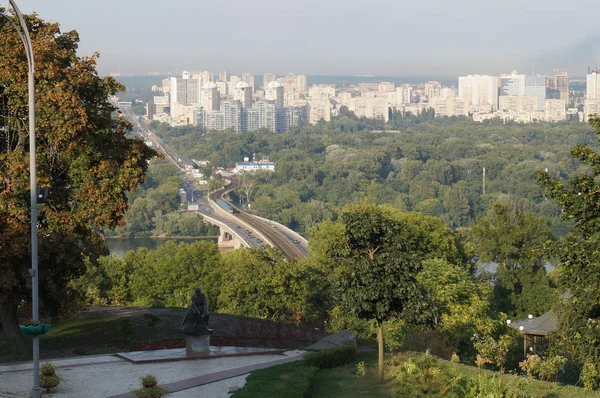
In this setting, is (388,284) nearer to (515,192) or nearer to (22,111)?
(22,111)

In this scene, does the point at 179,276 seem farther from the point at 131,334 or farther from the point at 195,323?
the point at 195,323

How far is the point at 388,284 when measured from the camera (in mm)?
10945

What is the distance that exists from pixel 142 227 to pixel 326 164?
30920 millimetres

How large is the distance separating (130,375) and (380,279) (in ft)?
11.3

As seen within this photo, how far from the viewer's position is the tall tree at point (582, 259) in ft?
38.3

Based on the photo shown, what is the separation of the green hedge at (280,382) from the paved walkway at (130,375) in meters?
0.25

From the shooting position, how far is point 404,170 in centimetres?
10050

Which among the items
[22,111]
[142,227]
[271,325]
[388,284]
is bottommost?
[142,227]

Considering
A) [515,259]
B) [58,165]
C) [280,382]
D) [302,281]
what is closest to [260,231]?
[515,259]

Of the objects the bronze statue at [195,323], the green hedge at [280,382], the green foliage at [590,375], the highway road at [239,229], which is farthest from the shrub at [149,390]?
the highway road at [239,229]

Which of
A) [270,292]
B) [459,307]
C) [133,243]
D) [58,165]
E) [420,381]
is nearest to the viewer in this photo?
[420,381]

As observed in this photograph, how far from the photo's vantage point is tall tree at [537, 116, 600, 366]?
38.3 feet

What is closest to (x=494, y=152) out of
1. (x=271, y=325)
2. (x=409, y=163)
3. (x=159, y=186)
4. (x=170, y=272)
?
(x=409, y=163)

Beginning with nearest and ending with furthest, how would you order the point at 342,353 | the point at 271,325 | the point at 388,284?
the point at 388,284 → the point at 342,353 → the point at 271,325
